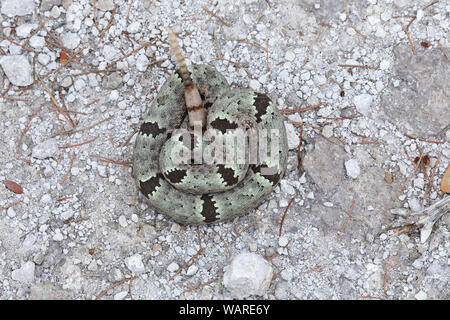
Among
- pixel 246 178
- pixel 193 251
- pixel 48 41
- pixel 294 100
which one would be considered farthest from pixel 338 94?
pixel 48 41

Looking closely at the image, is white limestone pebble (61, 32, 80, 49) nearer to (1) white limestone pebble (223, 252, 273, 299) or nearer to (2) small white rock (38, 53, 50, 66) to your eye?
(2) small white rock (38, 53, 50, 66)

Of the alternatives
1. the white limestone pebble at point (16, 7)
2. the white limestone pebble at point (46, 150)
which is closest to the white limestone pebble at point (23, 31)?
the white limestone pebble at point (16, 7)

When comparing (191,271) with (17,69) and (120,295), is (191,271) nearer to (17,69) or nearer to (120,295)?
(120,295)

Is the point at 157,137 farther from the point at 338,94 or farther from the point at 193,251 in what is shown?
the point at 338,94

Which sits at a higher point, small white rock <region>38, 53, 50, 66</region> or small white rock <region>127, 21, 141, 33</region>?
small white rock <region>127, 21, 141, 33</region>

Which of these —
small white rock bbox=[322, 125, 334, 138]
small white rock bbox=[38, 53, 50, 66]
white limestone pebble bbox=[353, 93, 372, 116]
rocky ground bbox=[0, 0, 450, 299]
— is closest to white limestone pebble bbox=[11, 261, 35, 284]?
rocky ground bbox=[0, 0, 450, 299]

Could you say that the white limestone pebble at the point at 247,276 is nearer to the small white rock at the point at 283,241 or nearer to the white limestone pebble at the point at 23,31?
the small white rock at the point at 283,241
